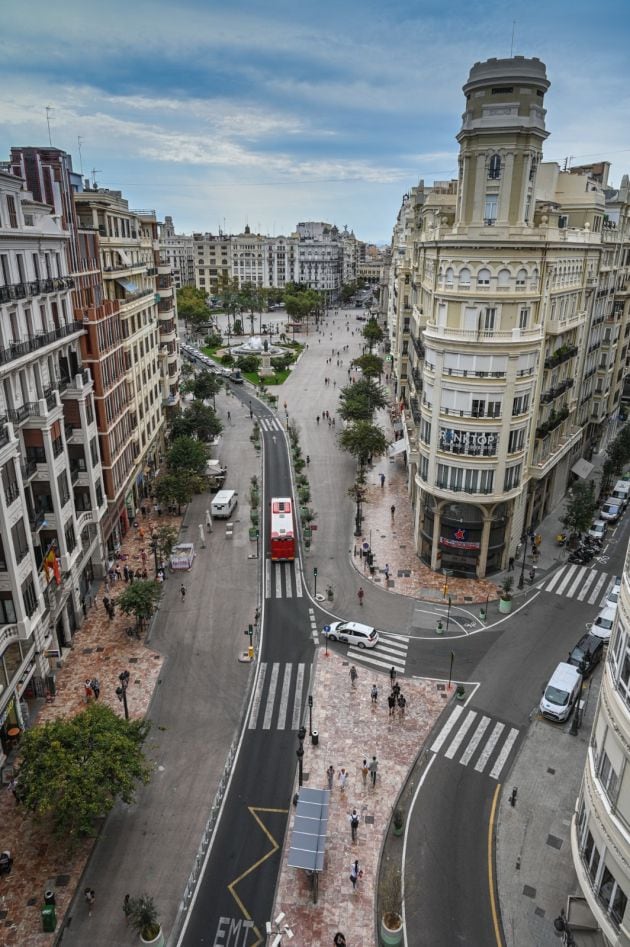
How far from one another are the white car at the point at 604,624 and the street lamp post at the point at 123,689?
30.7 metres

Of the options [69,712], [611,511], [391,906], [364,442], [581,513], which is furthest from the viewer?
[364,442]

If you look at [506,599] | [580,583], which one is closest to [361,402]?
[580,583]

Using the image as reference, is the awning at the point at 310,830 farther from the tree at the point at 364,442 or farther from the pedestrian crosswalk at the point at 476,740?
the tree at the point at 364,442

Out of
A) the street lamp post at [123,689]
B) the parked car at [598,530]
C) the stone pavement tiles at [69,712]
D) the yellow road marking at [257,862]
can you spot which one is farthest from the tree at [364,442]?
the yellow road marking at [257,862]

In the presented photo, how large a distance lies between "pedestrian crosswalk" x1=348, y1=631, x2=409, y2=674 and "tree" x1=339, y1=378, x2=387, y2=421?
46.4m

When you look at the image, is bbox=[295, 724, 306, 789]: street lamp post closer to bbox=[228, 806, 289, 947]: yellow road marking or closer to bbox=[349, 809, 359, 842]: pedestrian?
bbox=[228, 806, 289, 947]: yellow road marking

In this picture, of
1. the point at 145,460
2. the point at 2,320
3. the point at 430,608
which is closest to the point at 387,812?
the point at 430,608

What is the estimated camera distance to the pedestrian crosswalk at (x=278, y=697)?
35.9 metres

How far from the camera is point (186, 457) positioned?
64.6 meters

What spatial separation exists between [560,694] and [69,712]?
2850cm

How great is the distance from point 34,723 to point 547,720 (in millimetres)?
29319

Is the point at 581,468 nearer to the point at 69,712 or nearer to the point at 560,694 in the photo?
the point at 560,694

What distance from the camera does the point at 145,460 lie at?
65938 mm

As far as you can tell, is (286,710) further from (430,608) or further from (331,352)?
(331,352)
